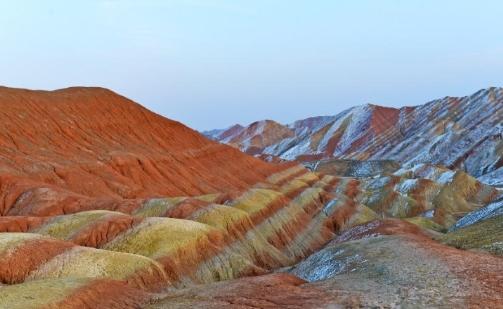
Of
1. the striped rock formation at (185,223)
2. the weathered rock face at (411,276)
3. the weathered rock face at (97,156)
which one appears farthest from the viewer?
the weathered rock face at (97,156)

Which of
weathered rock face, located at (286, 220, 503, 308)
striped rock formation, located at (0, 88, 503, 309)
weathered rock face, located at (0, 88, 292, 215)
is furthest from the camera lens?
weathered rock face, located at (0, 88, 292, 215)

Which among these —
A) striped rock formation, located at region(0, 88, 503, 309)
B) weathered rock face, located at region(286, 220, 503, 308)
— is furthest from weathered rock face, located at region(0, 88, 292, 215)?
weathered rock face, located at region(286, 220, 503, 308)

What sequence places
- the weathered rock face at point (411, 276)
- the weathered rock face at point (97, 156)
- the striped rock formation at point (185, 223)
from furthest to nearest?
the weathered rock face at point (97, 156) → the striped rock formation at point (185, 223) → the weathered rock face at point (411, 276)

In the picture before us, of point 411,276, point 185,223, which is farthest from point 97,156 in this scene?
point 411,276

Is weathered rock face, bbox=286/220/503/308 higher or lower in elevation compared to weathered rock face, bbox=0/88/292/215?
lower

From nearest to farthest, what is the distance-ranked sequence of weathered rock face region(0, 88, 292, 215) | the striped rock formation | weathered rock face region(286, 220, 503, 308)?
1. weathered rock face region(286, 220, 503, 308)
2. the striped rock formation
3. weathered rock face region(0, 88, 292, 215)

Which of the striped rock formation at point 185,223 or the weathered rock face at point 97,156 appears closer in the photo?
the striped rock formation at point 185,223

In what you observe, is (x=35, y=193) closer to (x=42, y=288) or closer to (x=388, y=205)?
(x=42, y=288)

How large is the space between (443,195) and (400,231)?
54.4m

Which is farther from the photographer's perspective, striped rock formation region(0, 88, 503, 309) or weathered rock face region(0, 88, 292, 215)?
weathered rock face region(0, 88, 292, 215)

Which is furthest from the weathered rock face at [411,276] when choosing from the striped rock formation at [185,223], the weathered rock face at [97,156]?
the weathered rock face at [97,156]

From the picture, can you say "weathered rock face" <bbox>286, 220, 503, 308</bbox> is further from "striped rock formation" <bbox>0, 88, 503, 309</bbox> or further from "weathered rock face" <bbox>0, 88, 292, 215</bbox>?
"weathered rock face" <bbox>0, 88, 292, 215</bbox>

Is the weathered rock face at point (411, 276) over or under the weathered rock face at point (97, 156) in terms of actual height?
under

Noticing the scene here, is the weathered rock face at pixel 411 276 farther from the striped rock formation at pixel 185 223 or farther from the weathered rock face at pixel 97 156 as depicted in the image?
the weathered rock face at pixel 97 156
